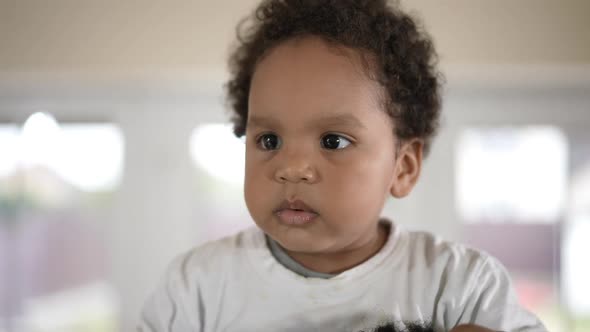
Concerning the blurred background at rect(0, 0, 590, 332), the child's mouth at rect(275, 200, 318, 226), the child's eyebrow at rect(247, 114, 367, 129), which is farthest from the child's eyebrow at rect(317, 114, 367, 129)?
the blurred background at rect(0, 0, 590, 332)

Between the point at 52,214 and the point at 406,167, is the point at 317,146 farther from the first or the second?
the point at 52,214

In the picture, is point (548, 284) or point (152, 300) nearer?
point (152, 300)

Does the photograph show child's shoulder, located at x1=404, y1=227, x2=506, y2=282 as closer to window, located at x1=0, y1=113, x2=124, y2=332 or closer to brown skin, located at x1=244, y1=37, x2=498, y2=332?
brown skin, located at x1=244, y1=37, x2=498, y2=332

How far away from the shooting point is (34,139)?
1841mm

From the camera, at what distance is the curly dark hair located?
0.72 m

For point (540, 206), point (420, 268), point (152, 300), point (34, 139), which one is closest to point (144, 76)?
point (34, 139)

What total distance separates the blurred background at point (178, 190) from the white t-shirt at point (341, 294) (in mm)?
1057

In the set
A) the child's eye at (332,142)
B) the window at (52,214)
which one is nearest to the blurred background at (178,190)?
the window at (52,214)

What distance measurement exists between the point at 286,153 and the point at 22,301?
1.56 metres

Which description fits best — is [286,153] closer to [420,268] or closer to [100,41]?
[420,268]

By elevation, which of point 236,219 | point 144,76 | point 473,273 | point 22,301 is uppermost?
point 144,76

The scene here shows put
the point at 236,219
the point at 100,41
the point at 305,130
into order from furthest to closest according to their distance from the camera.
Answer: the point at 236,219, the point at 100,41, the point at 305,130

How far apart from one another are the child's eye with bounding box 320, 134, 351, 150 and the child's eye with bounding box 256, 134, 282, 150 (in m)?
0.06

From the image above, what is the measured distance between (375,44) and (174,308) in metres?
0.45
